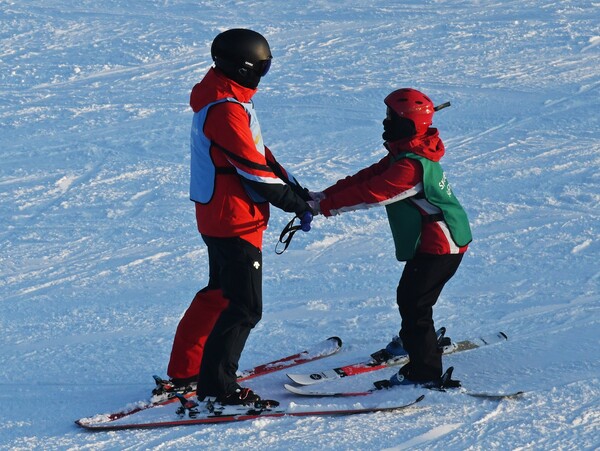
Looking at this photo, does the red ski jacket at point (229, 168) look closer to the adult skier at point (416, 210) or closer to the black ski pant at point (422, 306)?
the adult skier at point (416, 210)

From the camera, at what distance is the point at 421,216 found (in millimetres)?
5234

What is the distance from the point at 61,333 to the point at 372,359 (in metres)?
1.95

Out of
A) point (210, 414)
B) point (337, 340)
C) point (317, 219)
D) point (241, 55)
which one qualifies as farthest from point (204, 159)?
point (317, 219)

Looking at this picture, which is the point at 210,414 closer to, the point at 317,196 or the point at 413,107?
the point at 317,196

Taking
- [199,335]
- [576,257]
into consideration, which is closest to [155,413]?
[199,335]

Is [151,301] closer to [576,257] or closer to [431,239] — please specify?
[431,239]

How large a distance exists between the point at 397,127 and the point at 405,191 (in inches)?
13.1

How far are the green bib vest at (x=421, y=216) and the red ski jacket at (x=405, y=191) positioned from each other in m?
0.02

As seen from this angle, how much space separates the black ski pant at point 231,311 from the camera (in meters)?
5.06

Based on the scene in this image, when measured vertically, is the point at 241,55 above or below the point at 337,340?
above

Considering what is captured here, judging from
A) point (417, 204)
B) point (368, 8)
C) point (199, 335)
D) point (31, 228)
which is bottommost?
point (199, 335)

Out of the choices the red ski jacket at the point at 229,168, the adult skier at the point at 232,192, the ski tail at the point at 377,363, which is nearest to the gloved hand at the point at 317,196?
the adult skier at the point at 232,192

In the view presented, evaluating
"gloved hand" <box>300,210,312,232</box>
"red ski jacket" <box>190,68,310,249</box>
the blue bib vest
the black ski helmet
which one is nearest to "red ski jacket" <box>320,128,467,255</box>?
"gloved hand" <box>300,210,312,232</box>

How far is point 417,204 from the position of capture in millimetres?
5211
